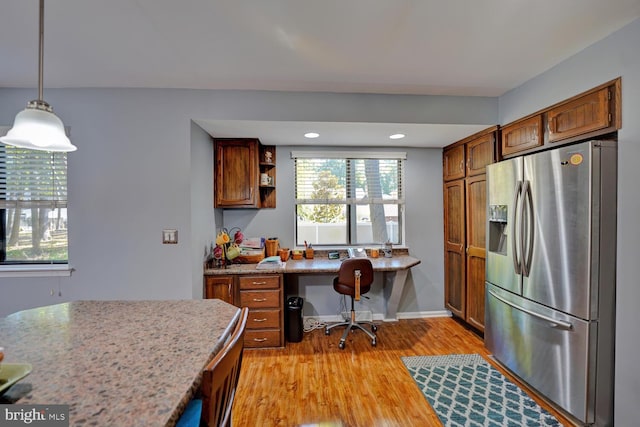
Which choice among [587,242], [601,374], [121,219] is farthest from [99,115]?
[601,374]

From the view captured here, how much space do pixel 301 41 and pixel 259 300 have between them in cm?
227

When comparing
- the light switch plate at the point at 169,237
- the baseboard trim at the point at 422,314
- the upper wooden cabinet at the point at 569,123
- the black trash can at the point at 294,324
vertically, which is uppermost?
the upper wooden cabinet at the point at 569,123

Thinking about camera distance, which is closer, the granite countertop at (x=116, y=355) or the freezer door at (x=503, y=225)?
the granite countertop at (x=116, y=355)

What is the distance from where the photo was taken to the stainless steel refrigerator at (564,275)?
1709mm

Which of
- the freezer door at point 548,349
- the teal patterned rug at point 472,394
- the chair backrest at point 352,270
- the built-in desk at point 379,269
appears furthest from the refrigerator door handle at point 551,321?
the chair backrest at point 352,270

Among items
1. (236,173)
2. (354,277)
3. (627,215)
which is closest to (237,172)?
(236,173)

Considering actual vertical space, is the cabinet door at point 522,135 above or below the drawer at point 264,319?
above

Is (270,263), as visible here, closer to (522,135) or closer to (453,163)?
(453,163)

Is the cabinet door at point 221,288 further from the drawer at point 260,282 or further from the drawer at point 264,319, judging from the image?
the drawer at point 264,319

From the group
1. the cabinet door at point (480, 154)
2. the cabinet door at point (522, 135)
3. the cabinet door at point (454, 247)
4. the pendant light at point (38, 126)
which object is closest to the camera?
the pendant light at point (38, 126)

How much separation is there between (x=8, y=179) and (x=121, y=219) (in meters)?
1.04

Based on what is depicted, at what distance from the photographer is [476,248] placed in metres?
2.97

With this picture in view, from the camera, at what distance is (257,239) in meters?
3.40

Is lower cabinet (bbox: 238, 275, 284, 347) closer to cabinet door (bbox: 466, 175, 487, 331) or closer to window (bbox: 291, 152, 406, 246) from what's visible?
window (bbox: 291, 152, 406, 246)
